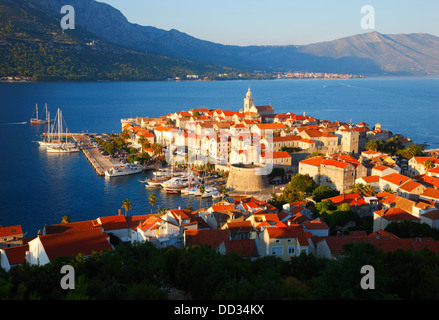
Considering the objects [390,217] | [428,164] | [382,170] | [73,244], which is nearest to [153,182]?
[382,170]

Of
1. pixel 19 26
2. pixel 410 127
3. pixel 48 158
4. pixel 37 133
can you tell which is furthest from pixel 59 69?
pixel 410 127

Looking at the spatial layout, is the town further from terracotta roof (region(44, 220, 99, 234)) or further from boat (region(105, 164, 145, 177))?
boat (region(105, 164, 145, 177))

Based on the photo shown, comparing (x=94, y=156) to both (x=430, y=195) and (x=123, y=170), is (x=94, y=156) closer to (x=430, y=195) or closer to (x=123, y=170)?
(x=123, y=170)

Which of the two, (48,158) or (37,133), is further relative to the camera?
(37,133)
